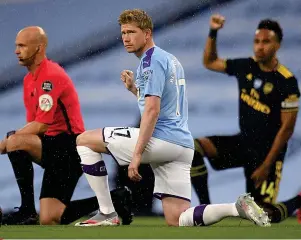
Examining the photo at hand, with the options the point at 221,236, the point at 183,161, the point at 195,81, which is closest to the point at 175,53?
the point at 195,81

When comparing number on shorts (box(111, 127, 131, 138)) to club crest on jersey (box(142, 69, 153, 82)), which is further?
number on shorts (box(111, 127, 131, 138))

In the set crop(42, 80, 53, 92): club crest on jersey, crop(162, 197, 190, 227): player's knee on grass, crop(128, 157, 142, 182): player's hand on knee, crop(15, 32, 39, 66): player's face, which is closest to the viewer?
crop(128, 157, 142, 182): player's hand on knee

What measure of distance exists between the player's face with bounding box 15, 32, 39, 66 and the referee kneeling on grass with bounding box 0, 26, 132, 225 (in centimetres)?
20

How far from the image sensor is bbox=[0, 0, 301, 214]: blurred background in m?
8.63

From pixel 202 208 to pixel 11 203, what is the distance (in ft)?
10.6

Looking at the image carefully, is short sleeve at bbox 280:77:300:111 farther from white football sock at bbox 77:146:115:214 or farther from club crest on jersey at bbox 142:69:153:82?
club crest on jersey at bbox 142:69:153:82

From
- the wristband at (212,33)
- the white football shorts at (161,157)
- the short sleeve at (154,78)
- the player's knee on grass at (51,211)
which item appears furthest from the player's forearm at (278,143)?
the short sleeve at (154,78)

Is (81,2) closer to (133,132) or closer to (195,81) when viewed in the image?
(195,81)

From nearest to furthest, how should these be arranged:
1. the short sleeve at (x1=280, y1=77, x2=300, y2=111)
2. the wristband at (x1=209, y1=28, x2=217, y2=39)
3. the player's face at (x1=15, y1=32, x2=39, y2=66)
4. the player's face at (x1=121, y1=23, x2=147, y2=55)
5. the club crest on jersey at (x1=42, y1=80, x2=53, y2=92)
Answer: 1. the player's face at (x1=121, y1=23, x2=147, y2=55)
2. the club crest on jersey at (x1=42, y1=80, x2=53, y2=92)
3. the player's face at (x1=15, y1=32, x2=39, y2=66)
4. the short sleeve at (x1=280, y1=77, x2=300, y2=111)
5. the wristband at (x1=209, y1=28, x2=217, y2=39)

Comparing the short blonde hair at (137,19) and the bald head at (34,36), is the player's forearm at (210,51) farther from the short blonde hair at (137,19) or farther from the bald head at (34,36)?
the short blonde hair at (137,19)

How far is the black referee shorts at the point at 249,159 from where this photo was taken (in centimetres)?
858

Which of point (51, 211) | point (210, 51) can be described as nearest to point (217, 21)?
point (210, 51)

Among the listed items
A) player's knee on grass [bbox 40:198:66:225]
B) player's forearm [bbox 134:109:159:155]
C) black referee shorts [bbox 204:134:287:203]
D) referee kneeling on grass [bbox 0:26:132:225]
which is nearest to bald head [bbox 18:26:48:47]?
referee kneeling on grass [bbox 0:26:132:225]

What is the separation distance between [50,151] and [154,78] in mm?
1743
